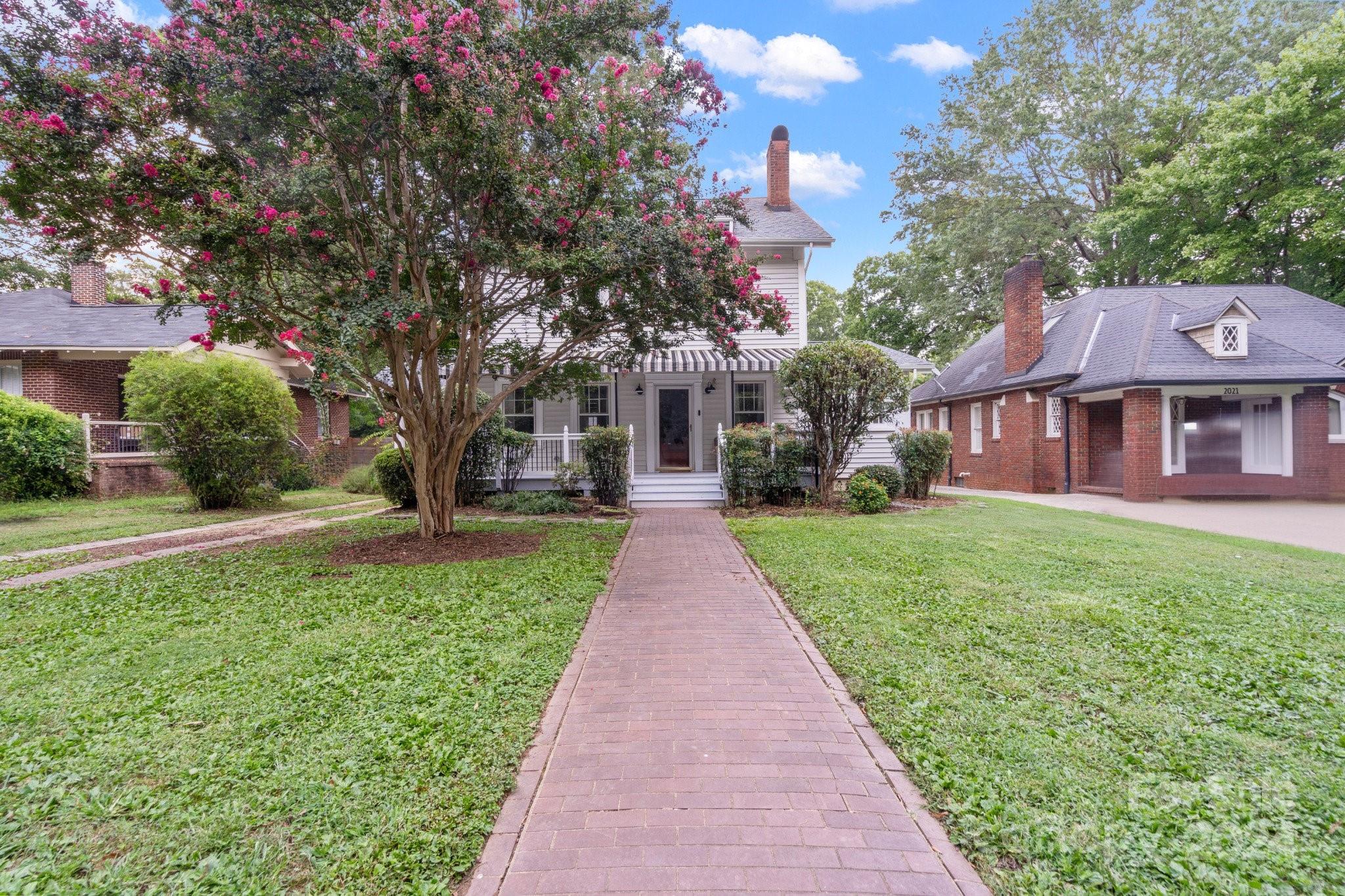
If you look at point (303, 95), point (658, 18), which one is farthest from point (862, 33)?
point (303, 95)

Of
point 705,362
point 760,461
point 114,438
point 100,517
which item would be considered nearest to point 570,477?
point 760,461

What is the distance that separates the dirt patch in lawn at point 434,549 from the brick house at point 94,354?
324 inches

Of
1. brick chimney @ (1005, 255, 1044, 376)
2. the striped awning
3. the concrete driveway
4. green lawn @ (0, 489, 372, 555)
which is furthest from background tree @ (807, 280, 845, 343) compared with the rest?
green lawn @ (0, 489, 372, 555)

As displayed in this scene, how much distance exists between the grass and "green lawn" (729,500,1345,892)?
2.10 meters

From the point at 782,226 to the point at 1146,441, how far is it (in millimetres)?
10108

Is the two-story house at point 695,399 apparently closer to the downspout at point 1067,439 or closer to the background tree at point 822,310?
the downspout at point 1067,439

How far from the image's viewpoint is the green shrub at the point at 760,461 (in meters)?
11.8

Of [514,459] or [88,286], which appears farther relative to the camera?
[88,286]

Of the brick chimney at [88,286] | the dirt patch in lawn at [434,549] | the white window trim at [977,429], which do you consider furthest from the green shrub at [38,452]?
the white window trim at [977,429]

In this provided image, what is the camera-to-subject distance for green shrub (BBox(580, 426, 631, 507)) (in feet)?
39.9

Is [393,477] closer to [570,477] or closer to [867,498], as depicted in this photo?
[570,477]

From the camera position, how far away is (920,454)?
13.0 metres

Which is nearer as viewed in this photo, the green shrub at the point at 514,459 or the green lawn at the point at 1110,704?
the green lawn at the point at 1110,704

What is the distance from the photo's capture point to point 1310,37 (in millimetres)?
16656
